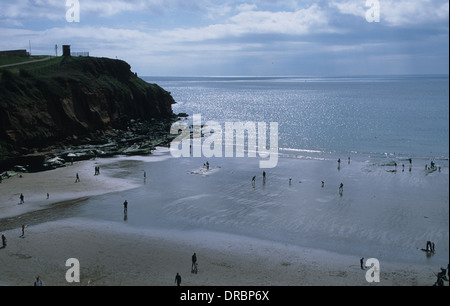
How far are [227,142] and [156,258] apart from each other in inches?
1783

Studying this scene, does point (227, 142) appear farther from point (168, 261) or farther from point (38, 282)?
point (38, 282)

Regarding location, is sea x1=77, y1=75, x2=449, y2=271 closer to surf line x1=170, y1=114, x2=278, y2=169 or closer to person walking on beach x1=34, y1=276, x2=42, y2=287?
surf line x1=170, y1=114, x2=278, y2=169

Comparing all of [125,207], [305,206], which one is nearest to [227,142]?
[305,206]

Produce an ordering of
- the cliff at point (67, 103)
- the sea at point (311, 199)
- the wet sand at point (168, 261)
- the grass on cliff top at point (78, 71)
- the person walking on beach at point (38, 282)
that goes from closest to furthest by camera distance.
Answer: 1. the person walking on beach at point (38, 282)
2. the wet sand at point (168, 261)
3. the sea at point (311, 199)
4. the cliff at point (67, 103)
5. the grass on cliff top at point (78, 71)

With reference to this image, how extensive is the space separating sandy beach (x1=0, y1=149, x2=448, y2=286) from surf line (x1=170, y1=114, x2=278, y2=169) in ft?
81.6

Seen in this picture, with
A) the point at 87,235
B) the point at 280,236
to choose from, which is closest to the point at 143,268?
the point at 87,235

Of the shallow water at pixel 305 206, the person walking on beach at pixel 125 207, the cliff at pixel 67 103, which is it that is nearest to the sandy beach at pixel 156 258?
the shallow water at pixel 305 206

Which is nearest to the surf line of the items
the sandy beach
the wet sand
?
the sandy beach

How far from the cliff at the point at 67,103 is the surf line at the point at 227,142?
10.6 meters

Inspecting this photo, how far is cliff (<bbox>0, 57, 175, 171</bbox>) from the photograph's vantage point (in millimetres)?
50312

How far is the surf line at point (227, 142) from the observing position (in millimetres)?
57125

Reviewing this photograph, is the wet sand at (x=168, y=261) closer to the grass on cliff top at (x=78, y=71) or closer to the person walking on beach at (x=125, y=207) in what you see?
the person walking on beach at (x=125, y=207)
